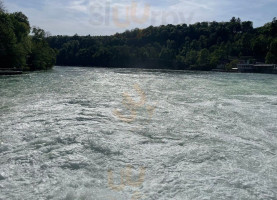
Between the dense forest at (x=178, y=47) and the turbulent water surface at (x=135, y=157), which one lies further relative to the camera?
the dense forest at (x=178, y=47)

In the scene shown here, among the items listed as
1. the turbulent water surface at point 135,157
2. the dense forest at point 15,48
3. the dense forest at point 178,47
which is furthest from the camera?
the dense forest at point 178,47

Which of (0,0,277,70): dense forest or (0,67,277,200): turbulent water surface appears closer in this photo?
(0,67,277,200): turbulent water surface

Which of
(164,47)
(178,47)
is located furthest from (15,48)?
(178,47)

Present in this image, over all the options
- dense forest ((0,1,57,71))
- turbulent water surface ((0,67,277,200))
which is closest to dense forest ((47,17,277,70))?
dense forest ((0,1,57,71))

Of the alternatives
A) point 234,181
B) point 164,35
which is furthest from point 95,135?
point 164,35

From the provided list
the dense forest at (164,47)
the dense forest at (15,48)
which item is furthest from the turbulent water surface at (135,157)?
the dense forest at (164,47)

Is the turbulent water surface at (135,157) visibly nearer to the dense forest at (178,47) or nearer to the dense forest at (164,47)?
the dense forest at (164,47)

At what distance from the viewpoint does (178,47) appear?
14175 cm

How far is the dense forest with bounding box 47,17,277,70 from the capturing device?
359ft

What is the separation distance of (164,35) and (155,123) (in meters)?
144

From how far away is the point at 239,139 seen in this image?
750 centimetres

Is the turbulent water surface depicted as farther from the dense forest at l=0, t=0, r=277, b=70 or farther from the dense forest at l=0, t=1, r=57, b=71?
the dense forest at l=0, t=0, r=277, b=70

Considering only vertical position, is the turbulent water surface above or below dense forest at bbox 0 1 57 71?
below

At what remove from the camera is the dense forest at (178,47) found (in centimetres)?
10956
